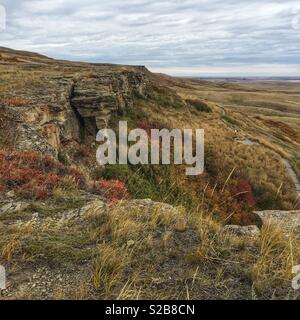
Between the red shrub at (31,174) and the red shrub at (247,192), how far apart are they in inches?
545

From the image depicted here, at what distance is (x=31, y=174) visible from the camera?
9.48 metres

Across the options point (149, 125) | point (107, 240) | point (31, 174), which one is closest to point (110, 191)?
point (31, 174)

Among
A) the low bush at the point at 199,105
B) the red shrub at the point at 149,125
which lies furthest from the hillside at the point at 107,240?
the low bush at the point at 199,105

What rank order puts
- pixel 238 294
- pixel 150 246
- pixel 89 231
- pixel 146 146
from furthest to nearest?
pixel 146 146
pixel 89 231
pixel 150 246
pixel 238 294

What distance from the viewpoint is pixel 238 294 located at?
216 inches

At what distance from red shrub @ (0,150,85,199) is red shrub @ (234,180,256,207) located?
13835mm

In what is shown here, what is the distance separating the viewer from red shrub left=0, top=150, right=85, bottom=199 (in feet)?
28.5

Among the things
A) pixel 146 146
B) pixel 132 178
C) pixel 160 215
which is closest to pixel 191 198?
pixel 132 178

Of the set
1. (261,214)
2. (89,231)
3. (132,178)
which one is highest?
(89,231)

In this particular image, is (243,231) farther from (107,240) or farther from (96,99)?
(96,99)

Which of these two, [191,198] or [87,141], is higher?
[87,141]
